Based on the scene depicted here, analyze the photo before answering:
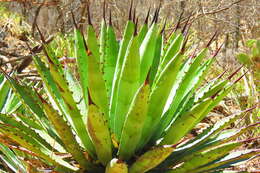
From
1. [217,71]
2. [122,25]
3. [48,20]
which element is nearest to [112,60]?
[217,71]

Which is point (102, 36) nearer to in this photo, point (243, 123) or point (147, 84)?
point (147, 84)

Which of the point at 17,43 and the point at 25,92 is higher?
the point at 25,92

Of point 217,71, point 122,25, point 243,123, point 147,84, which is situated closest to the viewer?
point 147,84

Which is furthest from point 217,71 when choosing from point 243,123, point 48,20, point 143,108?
point 48,20

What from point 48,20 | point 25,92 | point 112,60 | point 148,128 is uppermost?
point 112,60

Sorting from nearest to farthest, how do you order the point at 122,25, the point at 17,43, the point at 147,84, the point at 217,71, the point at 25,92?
the point at 147,84 → the point at 25,92 → the point at 217,71 → the point at 122,25 → the point at 17,43

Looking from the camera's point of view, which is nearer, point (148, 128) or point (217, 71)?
point (148, 128)

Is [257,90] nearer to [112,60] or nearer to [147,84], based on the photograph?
[112,60]
